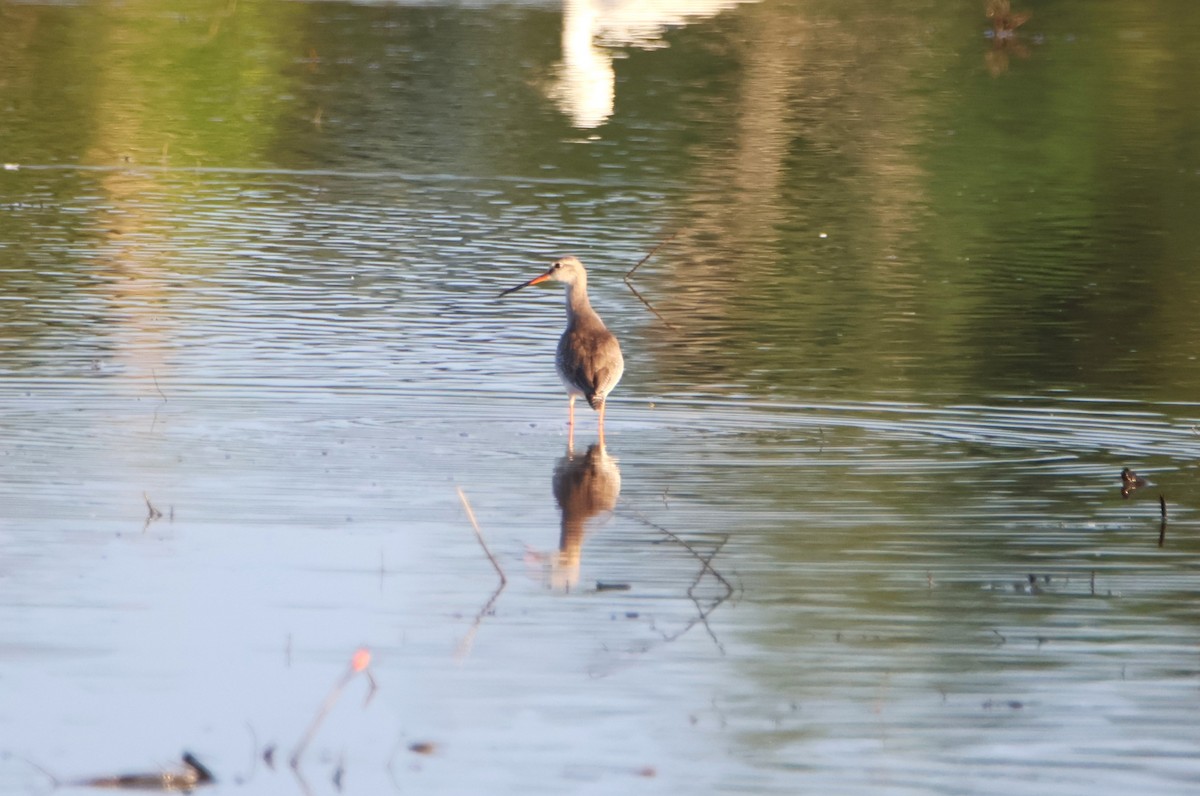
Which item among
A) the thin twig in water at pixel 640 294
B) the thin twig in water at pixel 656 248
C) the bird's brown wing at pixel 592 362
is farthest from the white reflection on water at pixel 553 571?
the thin twig in water at pixel 656 248

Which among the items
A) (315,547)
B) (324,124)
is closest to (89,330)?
(315,547)

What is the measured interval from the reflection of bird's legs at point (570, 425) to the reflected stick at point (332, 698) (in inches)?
174

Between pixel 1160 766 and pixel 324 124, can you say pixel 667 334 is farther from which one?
pixel 324 124

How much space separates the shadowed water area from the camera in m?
7.39

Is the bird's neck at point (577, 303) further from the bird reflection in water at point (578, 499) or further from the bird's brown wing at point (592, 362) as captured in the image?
the bird reflection in water at point (578, 499)

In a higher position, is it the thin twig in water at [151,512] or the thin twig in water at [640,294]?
the thin twig in water at [151,512]

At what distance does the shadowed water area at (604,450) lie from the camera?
739 centimetres

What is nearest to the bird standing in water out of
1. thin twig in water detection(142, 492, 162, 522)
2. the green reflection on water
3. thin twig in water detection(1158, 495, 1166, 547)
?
the green reflection on water

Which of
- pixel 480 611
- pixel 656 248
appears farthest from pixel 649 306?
pixel 480 611

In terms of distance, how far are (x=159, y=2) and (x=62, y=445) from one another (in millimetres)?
32576

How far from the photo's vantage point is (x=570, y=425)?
12750 mm

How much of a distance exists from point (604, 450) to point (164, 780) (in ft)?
18.1

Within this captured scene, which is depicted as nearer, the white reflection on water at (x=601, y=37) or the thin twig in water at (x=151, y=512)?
the thin twig in water at (x=151, y=512)

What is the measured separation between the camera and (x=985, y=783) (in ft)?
22.6
